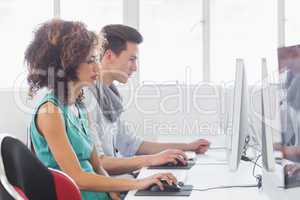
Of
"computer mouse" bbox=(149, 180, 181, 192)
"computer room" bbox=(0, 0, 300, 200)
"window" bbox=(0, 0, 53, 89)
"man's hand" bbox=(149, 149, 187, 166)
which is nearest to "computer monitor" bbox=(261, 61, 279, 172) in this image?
"computer room" bbox=(0, 0, 300, 200)

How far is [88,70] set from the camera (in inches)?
71.1

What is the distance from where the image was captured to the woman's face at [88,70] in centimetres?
179

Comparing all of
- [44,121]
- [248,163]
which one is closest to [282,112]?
[44,121]

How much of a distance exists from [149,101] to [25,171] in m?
2.36

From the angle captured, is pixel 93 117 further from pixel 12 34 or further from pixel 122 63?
pixel 12 34

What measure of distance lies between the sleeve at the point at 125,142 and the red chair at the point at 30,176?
1.04 meters

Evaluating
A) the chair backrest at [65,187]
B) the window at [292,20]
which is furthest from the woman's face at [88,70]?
the window at [292,20]

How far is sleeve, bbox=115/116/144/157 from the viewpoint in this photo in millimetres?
2590

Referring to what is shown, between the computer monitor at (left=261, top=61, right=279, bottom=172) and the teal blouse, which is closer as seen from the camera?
the computer monitor at (left=261, top=61, right=279, bottom=172)

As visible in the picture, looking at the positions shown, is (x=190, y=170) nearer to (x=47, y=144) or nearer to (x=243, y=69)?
(x=243, y=69)

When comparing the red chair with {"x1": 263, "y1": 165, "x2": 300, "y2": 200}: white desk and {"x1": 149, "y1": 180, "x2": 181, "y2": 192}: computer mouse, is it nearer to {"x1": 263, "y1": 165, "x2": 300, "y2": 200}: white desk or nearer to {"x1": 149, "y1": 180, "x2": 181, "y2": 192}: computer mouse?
{"x1": 149, "y1": 180, "x2": 181, "y2": 192}: computer mouse

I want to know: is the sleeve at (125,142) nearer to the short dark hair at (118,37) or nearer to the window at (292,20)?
the short dark hair at (118,37)

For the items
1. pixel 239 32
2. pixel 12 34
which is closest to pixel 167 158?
pixel 239 32

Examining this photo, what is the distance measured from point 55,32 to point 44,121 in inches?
14.2
